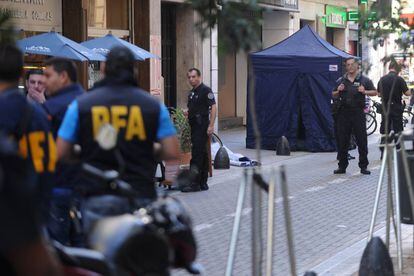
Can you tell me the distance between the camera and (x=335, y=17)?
34031mm

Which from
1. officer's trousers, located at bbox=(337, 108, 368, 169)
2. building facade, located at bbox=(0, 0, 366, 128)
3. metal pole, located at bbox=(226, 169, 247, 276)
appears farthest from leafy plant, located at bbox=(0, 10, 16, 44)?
officer's trousers, located at bbox=(337, 108, 368, 169)

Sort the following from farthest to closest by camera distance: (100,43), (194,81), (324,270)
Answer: (100,43) < (194,81) < (324,270)

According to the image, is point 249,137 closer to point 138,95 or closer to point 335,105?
point 335,105

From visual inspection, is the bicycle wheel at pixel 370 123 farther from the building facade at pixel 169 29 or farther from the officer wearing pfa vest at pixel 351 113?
the officer wearing pfa vest at pixel 351 113

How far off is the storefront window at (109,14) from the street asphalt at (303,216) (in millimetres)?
4658

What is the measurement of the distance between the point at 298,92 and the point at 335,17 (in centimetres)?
1446

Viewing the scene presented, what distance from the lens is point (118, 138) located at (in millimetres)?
5488

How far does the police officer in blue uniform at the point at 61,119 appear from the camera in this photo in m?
6.74

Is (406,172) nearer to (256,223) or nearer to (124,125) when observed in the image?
(256,223)

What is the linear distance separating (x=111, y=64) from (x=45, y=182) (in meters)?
0.85

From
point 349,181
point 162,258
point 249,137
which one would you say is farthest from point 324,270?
point 249,137

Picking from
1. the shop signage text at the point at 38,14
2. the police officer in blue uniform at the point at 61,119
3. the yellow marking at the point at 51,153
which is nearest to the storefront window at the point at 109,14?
the shop signage text at the point at 38,14

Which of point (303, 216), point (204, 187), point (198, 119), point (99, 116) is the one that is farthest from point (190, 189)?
point (99, 116)

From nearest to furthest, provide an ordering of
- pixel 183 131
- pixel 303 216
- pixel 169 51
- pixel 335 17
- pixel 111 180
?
pixel 111 180 < pixel 303 216 < pixel 183 131 < pixel 169 51 < pixel 335 17
